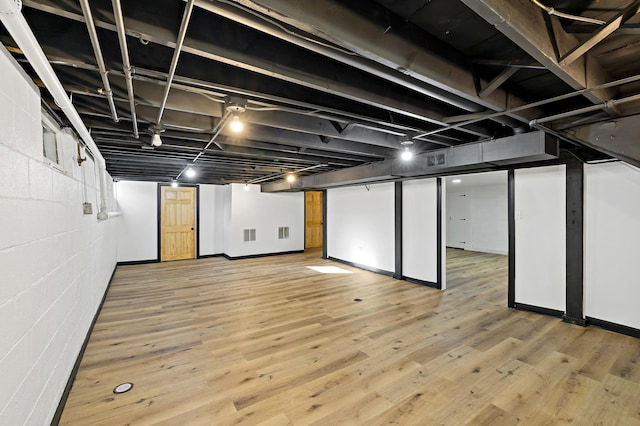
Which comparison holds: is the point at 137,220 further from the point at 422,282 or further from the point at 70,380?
the point at 422,282

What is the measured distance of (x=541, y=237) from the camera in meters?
3.71

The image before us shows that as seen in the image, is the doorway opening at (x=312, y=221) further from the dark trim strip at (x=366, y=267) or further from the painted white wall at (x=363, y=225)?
the dark trim strip at (x=366, y=267)

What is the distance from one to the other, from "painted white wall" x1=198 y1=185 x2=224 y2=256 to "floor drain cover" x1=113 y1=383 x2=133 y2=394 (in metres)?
6.16

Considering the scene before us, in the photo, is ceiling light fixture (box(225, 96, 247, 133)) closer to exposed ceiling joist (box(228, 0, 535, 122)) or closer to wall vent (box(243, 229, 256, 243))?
exposed ceiling joist (box(228, 0, 535, 122))

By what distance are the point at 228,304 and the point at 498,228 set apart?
802 centimetres

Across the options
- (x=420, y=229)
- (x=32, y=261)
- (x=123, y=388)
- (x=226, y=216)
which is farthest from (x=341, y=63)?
(x=226, y=216)

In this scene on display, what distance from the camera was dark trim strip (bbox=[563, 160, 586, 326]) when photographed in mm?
3338

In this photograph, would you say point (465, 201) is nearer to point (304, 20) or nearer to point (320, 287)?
point (320, 287)

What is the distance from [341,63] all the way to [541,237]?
3.56 meters

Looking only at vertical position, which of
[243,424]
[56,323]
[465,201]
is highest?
[465,201]

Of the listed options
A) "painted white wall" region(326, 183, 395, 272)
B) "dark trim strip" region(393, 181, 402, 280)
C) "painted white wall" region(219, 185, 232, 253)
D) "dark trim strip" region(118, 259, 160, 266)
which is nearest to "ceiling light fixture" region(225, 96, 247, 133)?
"dark trim strip" region(393, 181, 402, 280)

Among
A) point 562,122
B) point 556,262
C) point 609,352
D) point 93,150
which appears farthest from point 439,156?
point 93,150

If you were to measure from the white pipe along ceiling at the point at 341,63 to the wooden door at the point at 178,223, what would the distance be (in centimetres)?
485

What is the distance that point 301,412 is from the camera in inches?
76.1
